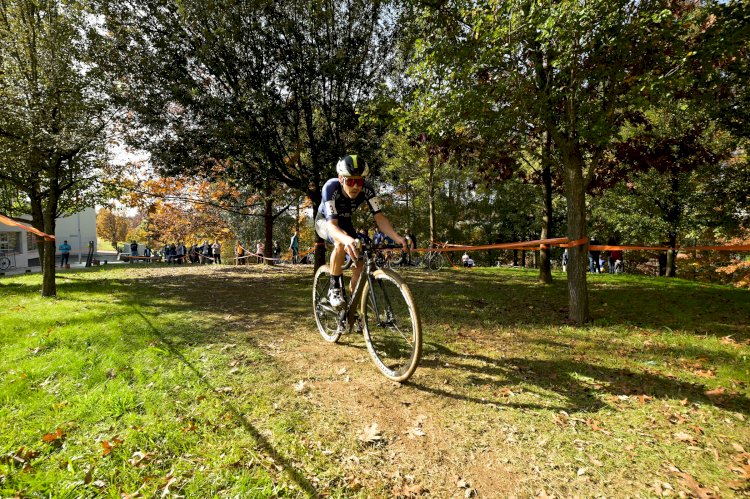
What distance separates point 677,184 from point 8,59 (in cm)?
2739

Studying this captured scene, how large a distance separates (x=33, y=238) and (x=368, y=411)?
51.8m

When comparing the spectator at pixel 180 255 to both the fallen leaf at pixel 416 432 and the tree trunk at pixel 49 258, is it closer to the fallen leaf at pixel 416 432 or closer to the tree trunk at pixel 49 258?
the tree trunk at pixel 49 258

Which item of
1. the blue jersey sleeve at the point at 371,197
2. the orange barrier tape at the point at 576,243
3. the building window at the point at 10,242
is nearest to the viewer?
the blue jersey sleeve at the point at 371,197

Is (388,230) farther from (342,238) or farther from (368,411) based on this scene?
(368,411)

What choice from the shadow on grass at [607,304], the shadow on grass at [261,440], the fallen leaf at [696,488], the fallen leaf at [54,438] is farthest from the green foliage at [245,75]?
the fallen leaf at [696,488]

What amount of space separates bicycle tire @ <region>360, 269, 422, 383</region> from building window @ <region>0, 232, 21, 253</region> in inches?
1751

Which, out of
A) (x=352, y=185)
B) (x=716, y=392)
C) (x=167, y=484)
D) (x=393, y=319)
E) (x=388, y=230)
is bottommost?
(x=167, y=484)

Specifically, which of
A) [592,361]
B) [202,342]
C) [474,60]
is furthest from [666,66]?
[202,342]

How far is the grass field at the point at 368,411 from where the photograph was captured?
2.67 meters

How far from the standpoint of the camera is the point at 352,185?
4.72 m

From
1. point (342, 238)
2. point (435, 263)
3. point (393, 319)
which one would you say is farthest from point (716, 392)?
point (435, 263)

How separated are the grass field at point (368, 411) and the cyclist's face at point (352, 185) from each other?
7.48 ft

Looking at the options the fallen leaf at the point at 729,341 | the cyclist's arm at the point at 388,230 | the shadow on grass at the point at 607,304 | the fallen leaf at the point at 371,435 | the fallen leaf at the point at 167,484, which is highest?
the cyclist's arm at the point at 388,230

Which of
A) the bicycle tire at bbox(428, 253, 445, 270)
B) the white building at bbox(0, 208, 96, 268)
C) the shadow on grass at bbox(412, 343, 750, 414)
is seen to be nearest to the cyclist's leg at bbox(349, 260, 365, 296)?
the shadow on grass at bbox(412, 343, 750, 414)
